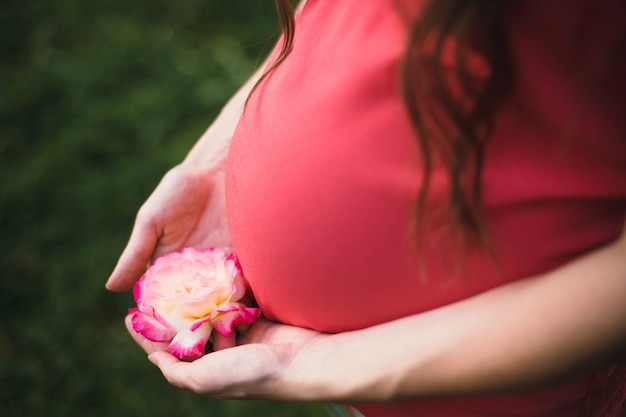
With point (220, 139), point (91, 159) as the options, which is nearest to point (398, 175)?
point (220, 139)

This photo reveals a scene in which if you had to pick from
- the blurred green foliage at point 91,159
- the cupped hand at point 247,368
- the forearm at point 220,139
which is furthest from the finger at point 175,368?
the blurred green foliage at point 91,159

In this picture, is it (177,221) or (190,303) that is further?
(177,221)

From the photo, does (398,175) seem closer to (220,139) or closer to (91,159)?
(220,139)

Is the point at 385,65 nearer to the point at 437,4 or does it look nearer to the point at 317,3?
the point at 437,4

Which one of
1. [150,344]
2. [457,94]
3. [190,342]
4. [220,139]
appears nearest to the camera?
[457,94]

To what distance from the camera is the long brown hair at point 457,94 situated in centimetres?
70

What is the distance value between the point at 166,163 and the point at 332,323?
5.83 feet

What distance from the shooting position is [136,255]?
1.28 meters

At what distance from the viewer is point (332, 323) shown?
0.97m

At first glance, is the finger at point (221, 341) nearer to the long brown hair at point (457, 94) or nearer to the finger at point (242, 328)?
the finger at point (242, 328)

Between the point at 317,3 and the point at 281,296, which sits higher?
the point at 317,3

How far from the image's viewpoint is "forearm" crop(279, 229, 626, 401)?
77 cm

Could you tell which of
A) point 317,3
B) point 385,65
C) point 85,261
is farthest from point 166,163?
point 385,65

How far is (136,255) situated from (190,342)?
28 centimetres
